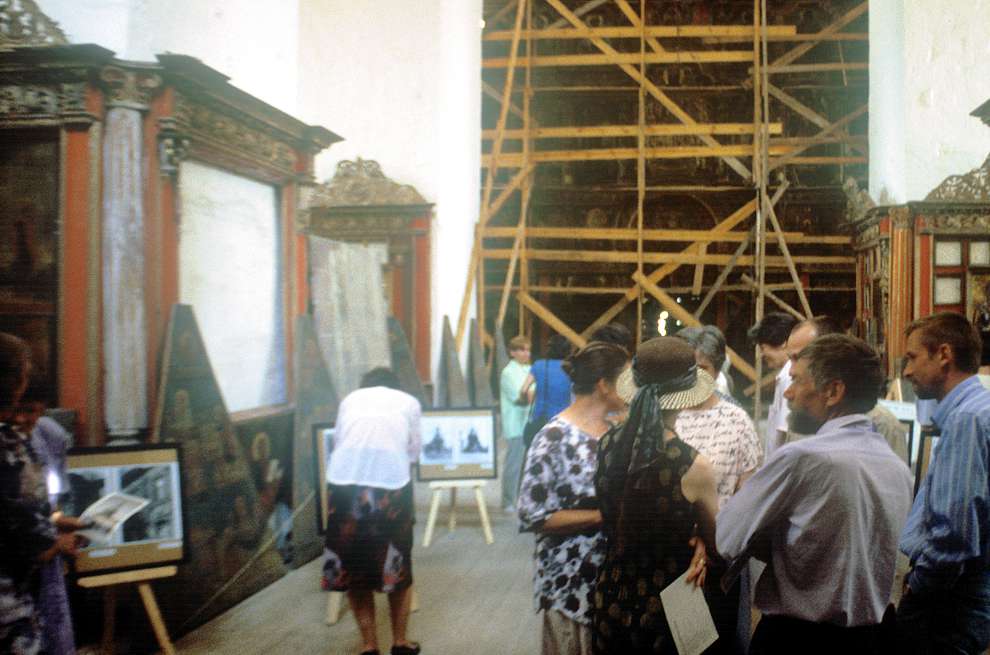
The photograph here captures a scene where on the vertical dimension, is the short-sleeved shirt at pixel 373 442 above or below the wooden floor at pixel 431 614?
above

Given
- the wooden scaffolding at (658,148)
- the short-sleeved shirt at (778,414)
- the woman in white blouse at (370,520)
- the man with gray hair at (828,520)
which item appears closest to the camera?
the man with gray hair at (828,520)

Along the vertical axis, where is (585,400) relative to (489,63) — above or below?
below

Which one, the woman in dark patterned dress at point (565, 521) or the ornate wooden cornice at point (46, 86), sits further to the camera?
the ornate wooden cornice at point (46, 86)

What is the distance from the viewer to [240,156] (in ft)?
21.1

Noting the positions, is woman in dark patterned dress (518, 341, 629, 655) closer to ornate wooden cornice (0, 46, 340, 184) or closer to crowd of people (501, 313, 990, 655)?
crowd of people (501, 313, 990, 655)

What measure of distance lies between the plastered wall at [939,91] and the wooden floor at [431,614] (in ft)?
26.5

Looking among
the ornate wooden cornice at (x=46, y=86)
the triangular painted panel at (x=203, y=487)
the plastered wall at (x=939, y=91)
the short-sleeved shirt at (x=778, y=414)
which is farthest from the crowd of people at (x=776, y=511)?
the plastered wall at (x=939, y=91)

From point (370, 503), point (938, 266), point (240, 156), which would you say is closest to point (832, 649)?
point (370, 503)

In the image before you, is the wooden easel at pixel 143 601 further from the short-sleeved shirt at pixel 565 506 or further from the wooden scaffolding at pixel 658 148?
the wooden scaffolding at pixel 658 148

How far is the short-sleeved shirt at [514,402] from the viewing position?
830cm

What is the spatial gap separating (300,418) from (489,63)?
379 inches

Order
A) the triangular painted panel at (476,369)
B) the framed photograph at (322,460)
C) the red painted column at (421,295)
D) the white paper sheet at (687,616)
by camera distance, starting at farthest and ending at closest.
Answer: the triangular painted panel at (476,369) → the red painted column at (421,295) → the framed photograph at (322,460) → the white paper sheet at (687,616)

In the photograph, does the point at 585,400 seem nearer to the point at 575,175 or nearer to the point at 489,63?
the point at 489,63

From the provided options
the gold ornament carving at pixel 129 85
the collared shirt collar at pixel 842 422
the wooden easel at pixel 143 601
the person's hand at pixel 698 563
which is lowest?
the wooden easel at pixel 143 601
